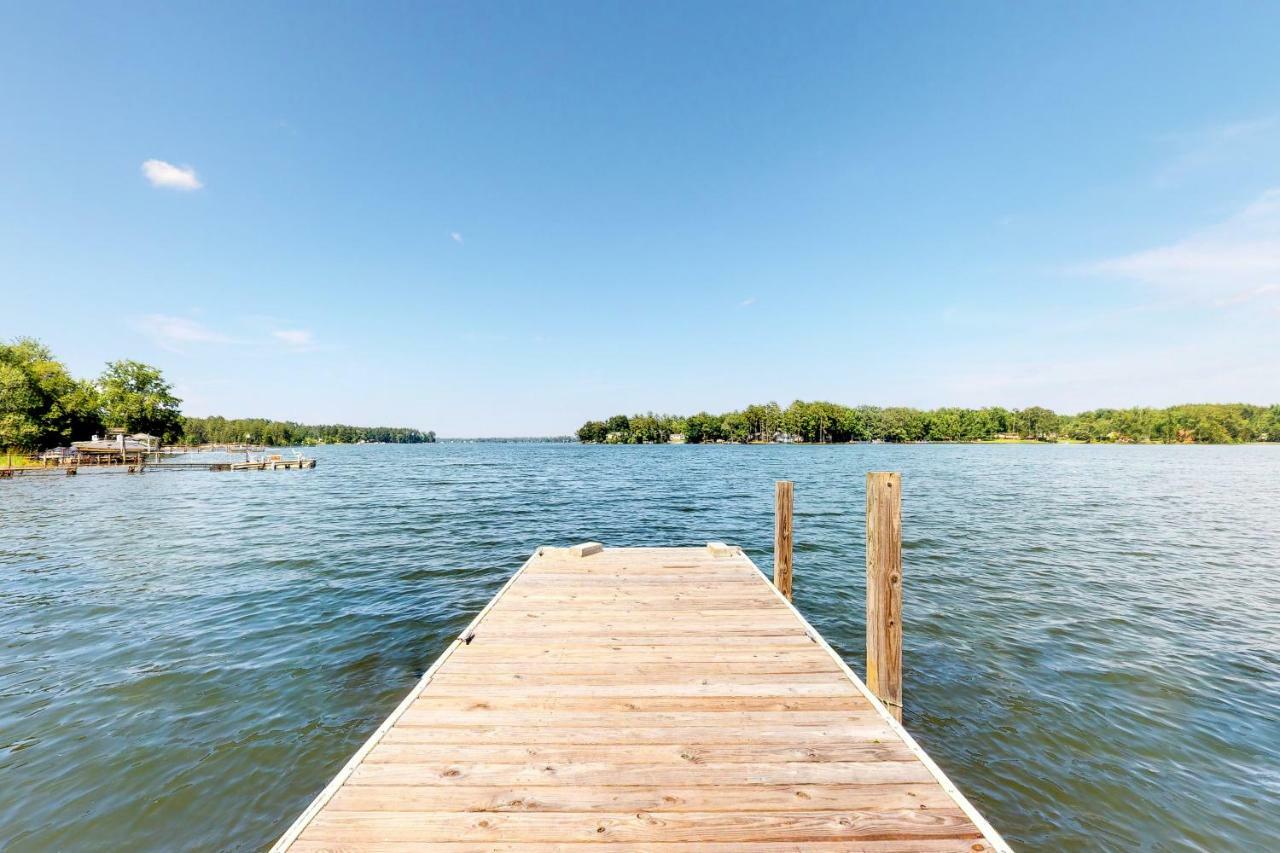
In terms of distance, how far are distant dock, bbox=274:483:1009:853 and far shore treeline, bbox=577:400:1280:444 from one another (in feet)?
462

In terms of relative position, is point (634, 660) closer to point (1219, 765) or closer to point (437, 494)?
point (1219, 765)

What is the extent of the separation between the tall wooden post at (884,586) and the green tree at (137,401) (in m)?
90.6

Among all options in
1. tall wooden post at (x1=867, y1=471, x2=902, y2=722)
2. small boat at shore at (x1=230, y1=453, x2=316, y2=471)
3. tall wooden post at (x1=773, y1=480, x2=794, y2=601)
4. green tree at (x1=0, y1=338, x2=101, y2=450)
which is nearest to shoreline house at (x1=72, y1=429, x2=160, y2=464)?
green tree at (x1=0, y1=338, x2=101, y2=450)

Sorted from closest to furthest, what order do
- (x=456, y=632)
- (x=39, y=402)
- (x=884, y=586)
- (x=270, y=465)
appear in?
(x=884, y=586), (x=456, y=632), (x=39, y=402), (x=270, y=465)

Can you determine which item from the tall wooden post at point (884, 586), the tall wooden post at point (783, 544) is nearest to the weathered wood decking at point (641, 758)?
the tall wooden post at point (884, 586)

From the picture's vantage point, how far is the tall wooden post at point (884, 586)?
15.4 feet

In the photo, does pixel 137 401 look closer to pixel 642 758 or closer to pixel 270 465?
pixel 270 465

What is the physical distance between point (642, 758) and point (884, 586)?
318cm

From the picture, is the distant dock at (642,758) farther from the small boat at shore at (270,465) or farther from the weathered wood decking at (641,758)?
the small boat at shore at (270,465)

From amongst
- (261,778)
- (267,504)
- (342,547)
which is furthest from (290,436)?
(261,778)

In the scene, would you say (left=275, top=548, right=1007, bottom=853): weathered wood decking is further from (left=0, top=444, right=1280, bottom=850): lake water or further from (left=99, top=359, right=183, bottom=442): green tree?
(left=99, top=359, right=183, bottom=442): green tree

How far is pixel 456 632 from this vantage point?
7.80 metres

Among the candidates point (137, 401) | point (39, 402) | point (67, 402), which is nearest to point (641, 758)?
point (39, 402)

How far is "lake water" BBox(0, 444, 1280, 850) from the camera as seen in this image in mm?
4336
